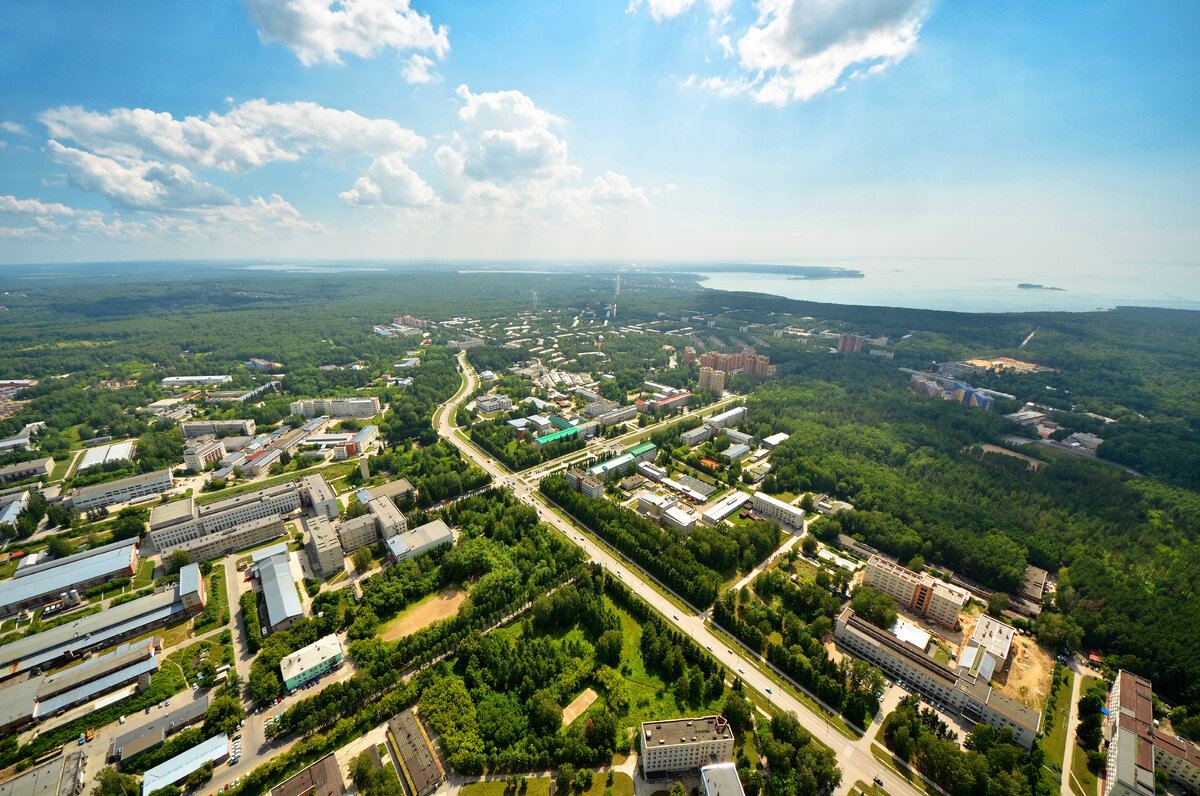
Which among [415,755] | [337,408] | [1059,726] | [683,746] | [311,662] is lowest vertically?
[1059,726]

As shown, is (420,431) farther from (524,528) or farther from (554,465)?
(524,528)

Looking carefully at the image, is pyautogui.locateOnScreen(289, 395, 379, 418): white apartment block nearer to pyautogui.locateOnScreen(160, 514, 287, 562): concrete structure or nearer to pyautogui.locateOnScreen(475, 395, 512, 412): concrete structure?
pyautogui.locateOnScreen(475, 395, 512, 412): concrete structure

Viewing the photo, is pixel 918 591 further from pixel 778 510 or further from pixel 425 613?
pixel 425 613

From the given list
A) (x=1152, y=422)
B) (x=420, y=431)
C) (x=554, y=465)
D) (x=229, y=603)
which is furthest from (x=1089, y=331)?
(x=229, y=603)

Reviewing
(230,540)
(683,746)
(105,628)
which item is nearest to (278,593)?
(105,628)

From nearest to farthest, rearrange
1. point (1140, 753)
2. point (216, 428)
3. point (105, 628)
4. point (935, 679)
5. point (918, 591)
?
point (1140, 753) < point (935, 679) < point (105, 628) < point (918, 591) < point (216, 428)

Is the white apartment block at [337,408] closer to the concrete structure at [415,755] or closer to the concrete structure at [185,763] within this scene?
the concrete structure at [185,763]

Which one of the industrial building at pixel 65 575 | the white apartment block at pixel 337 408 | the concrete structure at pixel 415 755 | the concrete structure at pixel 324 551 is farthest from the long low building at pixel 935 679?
the white apartment block at pixel 337 408
